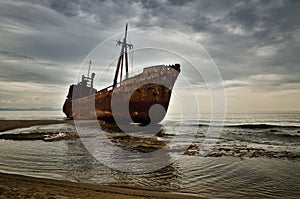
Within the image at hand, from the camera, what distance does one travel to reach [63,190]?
180 inches

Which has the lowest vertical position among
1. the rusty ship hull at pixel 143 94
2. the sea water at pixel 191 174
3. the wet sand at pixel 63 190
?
the sea water at pixel 191 174

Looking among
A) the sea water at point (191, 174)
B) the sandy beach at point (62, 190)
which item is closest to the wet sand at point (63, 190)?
the sandy beach at point (62, 190)

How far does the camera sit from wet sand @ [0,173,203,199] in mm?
4199

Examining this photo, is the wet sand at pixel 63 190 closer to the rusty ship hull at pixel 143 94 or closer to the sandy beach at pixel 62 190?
the sandy beach at pixel 62 190

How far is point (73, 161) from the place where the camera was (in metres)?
8.10

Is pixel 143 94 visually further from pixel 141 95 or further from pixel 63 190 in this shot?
pixel 63 190

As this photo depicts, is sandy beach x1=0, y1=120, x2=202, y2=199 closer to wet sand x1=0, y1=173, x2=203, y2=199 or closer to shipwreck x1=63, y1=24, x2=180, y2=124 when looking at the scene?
wet sand x1=0, y1=173, x2=203, y2=199

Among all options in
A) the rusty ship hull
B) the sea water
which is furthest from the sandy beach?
the rusty ship hull

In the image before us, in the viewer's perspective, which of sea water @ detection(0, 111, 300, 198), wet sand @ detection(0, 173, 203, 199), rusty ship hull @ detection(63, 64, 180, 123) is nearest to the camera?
wet sand @ detection(0, 173, 203, 199)

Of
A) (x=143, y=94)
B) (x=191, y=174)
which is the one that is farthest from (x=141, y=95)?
(x=191, y=174)

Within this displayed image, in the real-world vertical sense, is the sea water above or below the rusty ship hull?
below

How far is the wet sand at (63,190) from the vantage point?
4199 millimetres

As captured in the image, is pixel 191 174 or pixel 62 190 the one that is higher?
pixel 62 190

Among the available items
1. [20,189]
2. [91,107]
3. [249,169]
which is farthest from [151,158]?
[91,107]
